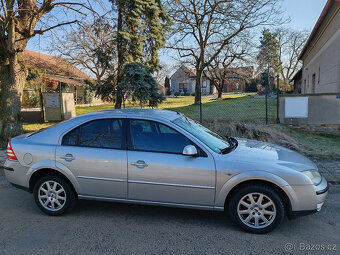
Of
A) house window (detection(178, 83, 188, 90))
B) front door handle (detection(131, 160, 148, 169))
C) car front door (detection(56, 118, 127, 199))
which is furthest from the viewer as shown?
house window (detection(178, 83, 188, 90))

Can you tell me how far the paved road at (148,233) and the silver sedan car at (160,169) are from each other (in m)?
0.24

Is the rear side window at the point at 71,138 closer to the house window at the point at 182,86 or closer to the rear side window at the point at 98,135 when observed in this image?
the rear side window at the point at 98,135

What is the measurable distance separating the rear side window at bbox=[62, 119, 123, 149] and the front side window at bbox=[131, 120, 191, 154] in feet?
0.74

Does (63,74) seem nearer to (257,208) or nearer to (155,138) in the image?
(155,138)

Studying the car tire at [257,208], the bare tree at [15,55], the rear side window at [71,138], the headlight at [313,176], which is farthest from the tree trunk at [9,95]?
the headlight at [313,176]

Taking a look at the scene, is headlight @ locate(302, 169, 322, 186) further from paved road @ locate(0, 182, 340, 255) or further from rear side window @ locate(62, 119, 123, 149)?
rear side window @ locate(62, 119, 123, 149)

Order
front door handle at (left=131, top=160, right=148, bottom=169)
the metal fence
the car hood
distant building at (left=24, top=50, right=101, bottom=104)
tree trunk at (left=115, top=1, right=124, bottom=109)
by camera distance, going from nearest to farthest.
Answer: the car hood < front door handle at (left=131, top=160, right=148, bottom=169) < the metal fence < tree trunk at (left=115, top=1, right=124, bottom=109) < distant building at (left=24, top=50, right=101, bottom=104)

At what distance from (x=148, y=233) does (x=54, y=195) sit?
150 centimetres

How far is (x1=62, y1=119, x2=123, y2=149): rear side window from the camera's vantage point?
364 cm

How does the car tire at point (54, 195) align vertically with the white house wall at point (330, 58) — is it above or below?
below

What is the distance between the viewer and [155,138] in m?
3.57

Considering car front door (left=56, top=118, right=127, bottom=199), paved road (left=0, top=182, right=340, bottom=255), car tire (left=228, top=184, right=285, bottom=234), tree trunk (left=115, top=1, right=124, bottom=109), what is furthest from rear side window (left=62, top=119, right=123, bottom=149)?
tree trunk (left=115, top=1, right=124, bottom=109)

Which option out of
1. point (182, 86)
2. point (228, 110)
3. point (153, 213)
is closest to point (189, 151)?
point (153, 213)

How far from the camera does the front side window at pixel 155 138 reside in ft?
11.3
